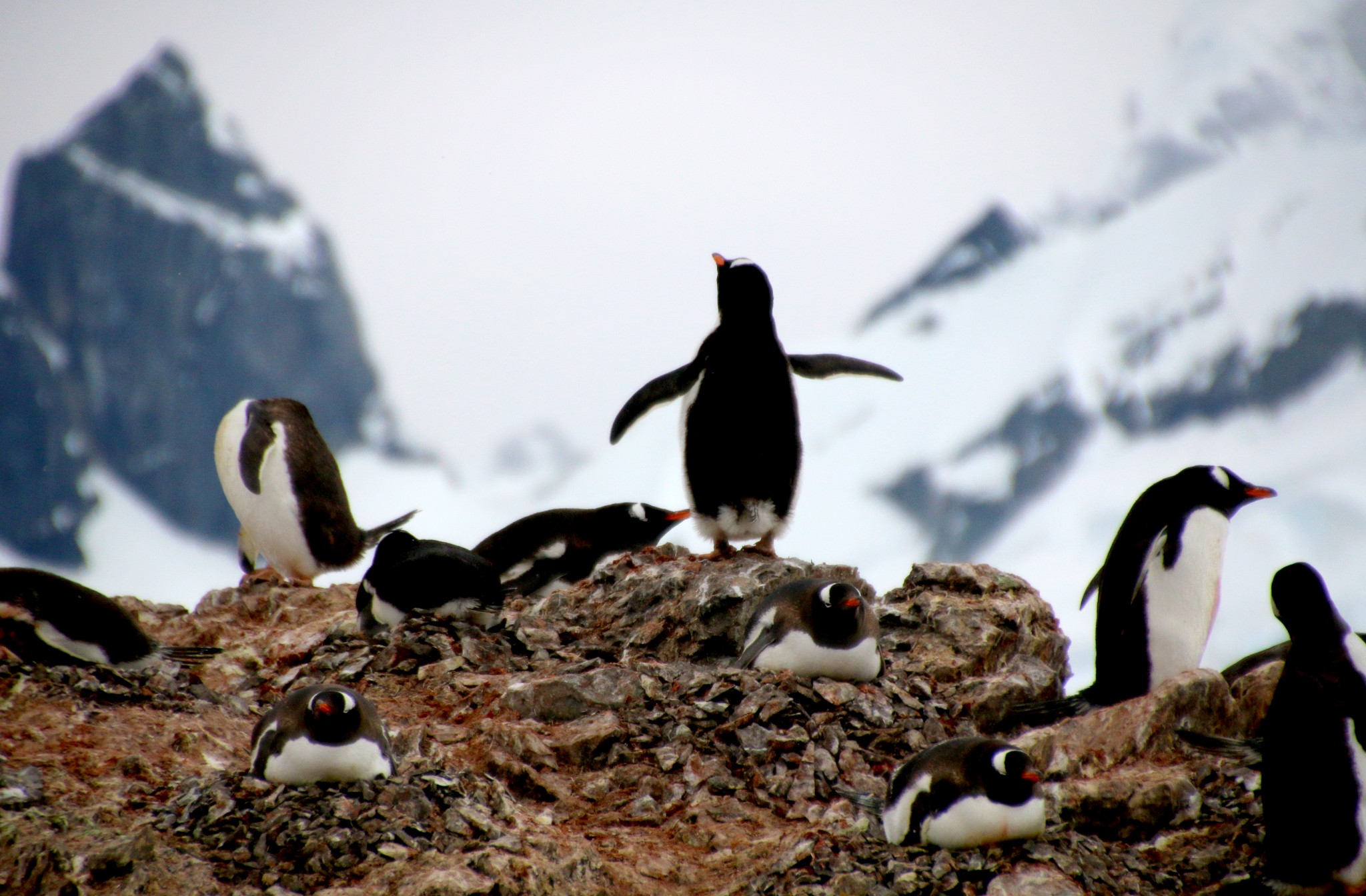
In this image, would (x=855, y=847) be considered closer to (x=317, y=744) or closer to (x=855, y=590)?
(x=855, y=590)

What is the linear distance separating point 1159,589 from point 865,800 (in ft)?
6.76

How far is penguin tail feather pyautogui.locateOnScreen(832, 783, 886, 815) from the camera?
3.85m

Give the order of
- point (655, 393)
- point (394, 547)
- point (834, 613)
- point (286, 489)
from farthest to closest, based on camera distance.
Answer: point (286, 489)
point (655, 393)
point (394, 547)
point (834, 613)

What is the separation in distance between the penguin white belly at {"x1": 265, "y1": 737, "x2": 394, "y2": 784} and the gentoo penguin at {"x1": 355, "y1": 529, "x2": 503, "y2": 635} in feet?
6.65

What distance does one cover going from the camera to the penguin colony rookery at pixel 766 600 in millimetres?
3455

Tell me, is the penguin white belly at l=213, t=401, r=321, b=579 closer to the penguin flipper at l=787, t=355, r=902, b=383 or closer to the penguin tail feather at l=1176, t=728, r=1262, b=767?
the penguin flipper at l=787, t=355, r=902, b=383

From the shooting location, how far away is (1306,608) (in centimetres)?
363

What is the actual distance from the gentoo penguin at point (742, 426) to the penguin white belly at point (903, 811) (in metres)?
2.74

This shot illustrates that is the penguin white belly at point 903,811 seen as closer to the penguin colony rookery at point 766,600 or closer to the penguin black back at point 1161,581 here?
the penguin colony rookery at point 766,600

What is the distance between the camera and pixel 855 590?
4.56 metres

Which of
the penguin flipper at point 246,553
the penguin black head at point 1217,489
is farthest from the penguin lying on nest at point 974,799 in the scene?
the penguin flipper at point 246,553

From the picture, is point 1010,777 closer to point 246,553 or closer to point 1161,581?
point 1161,581

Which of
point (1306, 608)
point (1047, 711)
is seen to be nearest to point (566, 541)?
point (1047, 711)

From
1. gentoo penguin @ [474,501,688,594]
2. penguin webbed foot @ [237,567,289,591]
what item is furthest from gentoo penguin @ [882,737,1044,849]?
penguin webbed foot @ [237,567,289,591]
